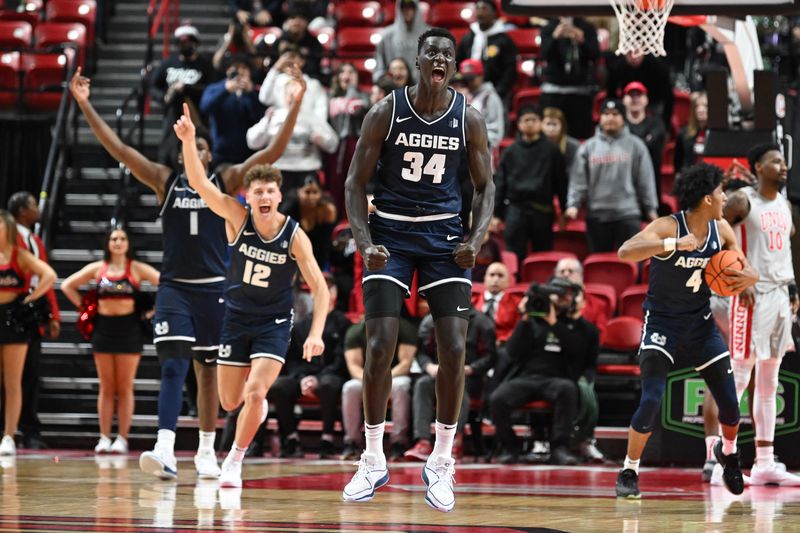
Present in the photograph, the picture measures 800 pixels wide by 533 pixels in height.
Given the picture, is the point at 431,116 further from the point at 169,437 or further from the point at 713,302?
the point at 713,302

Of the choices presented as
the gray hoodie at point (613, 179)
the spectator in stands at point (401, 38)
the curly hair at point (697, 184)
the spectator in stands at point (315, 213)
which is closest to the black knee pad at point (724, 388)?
the curly hair at point (697, 184)

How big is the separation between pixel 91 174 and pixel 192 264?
710cm

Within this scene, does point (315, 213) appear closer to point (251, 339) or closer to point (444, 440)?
point (251, 339)

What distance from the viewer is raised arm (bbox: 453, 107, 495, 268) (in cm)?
674

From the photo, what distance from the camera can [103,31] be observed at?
18.6 metres

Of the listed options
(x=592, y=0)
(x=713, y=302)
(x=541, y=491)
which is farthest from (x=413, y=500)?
(x=592, y=0)

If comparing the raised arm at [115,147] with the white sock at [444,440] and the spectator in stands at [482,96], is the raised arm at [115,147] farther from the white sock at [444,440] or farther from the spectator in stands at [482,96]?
the spectator in stands at [482,96]

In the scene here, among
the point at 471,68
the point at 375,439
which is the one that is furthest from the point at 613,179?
the point at 375,439

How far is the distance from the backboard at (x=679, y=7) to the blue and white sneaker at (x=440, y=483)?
4.75 meters

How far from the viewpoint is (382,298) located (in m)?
6.75

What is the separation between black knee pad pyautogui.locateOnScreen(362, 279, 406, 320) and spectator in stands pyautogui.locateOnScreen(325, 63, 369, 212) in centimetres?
797

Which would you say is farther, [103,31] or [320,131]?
[103,31]

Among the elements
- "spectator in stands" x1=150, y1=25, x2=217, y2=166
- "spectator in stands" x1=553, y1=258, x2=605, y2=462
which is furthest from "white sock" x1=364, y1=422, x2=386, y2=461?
"spectator in stands" x1=150, y1=25, x2=217, y2=166

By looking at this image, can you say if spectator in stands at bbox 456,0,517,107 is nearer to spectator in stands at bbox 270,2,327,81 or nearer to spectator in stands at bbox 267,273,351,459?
spectator in stands at bbox 270,2,327,81
